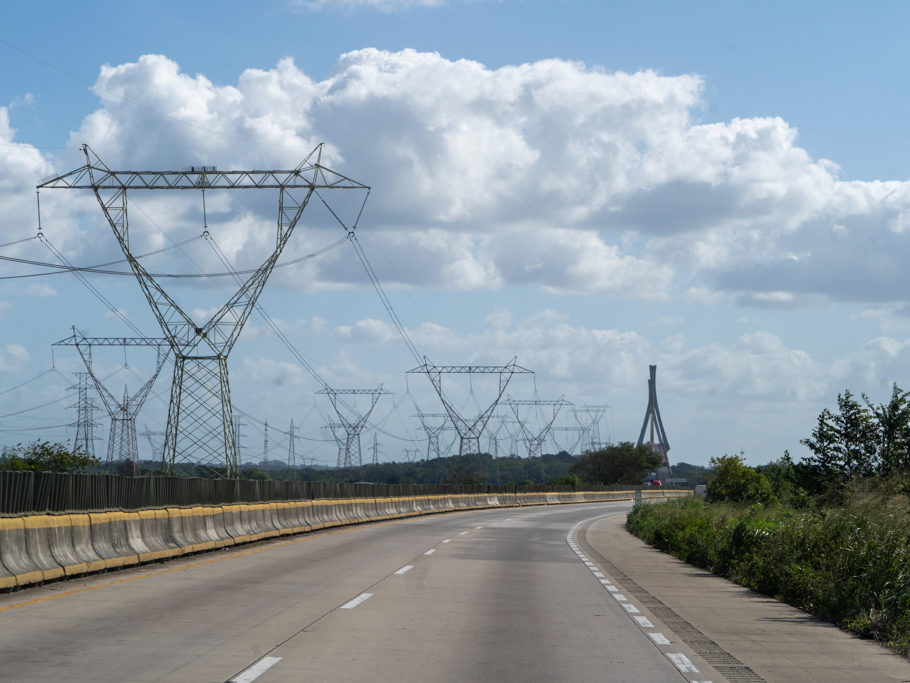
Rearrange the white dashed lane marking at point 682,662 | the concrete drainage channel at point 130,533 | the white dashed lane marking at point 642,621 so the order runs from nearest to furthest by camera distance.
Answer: the white dashed lane marking at point 682,662, the white dashed lane marking at point 642,621, the concrete drainage channel at point 130,533

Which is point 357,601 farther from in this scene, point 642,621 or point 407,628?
point 642,621

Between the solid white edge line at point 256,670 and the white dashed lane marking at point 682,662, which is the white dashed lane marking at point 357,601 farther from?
the white dashed lane marking at point 682,662

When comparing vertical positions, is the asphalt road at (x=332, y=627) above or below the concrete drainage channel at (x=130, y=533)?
below

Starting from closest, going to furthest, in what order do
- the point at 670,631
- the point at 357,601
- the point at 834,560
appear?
the point at 670,631 < the point at 357,601 < the point at 834,560

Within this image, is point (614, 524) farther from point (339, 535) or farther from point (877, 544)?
point (877, 544)

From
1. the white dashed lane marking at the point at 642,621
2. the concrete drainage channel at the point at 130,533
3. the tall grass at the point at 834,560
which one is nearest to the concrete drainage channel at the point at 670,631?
the white dashed lane marking at the point at 642,621

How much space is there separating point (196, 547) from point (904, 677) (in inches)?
630

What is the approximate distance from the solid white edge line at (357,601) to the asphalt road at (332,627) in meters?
0.09

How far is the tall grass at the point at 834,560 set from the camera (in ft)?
44.2

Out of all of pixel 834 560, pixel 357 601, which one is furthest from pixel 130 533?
pixel 834 560

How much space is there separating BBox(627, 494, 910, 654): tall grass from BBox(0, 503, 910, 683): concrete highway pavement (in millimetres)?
506

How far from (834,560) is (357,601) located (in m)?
7.30

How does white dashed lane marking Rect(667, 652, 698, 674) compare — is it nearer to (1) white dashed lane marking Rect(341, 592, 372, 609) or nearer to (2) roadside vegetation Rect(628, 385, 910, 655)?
(2) roadside vegetation Rect(628, 385, 910, 655)

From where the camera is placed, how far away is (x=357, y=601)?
14633 millimetres
